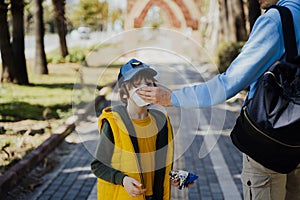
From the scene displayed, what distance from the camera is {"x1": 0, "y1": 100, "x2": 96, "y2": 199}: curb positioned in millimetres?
5086

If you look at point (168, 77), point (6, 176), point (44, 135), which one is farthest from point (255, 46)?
point (44, 135)

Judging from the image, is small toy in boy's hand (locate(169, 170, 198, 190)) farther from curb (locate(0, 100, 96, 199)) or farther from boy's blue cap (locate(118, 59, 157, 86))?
curb (locate(0, 100, 96, 199))

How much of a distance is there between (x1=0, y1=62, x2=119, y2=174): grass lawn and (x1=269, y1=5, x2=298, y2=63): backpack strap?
3.58 feet

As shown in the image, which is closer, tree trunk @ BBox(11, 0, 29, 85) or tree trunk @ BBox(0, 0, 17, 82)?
tree trunk @ BBox(0, 0, 17, 82)

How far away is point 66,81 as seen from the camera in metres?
15.6

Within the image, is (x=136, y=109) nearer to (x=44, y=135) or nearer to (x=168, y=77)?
(x=168, y=77)

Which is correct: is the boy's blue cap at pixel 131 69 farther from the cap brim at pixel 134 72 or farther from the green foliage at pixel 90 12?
the green foliage at pixel 90 12

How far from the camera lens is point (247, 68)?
2.37 m

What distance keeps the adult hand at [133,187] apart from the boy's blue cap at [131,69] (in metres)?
0.56

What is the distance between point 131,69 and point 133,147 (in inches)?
17.0

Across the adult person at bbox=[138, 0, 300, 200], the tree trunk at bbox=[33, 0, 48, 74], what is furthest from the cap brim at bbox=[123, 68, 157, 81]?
the tree trunk at bbox=[33, 0, 48, 74]

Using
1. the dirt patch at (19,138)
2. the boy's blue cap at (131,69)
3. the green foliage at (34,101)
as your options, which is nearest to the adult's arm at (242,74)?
the boy's blue cap at (131,69)

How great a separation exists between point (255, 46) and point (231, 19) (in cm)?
1656

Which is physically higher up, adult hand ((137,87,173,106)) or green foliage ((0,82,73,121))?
adult hand ((137,87,173,106))
